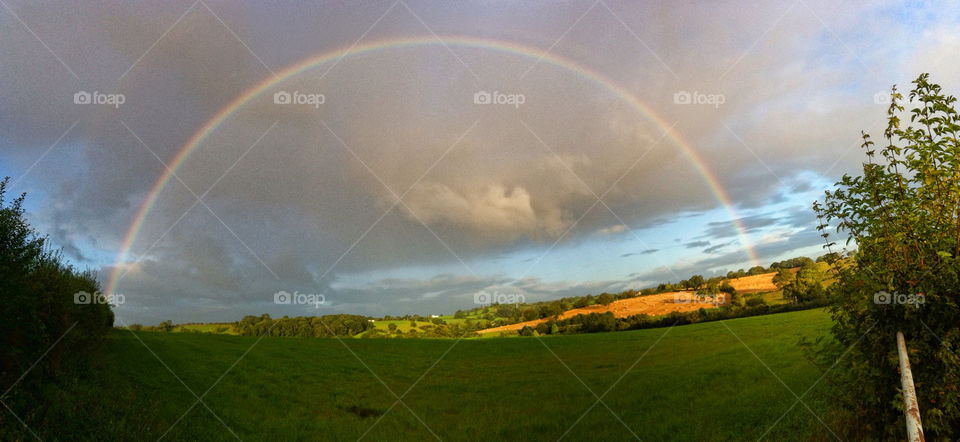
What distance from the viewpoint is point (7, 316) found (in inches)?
512

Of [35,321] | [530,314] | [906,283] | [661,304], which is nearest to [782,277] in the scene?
[661,304]

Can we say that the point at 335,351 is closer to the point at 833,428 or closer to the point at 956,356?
the point at 833,428

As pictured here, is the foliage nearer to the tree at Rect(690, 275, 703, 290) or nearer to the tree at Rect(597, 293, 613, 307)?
the tree at Rect(597, 293, 613, 307)

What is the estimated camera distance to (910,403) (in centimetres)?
707

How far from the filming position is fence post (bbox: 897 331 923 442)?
698cm

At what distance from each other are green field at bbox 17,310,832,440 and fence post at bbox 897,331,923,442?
3795 mm

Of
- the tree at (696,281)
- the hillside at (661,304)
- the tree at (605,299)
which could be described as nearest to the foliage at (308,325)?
the hillside at (661,304)

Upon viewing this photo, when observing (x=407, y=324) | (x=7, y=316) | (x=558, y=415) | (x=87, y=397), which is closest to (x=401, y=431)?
(x=558, y=415)

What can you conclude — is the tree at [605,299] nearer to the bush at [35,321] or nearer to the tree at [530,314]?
the tree at [530,314]

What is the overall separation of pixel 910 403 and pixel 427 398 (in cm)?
2363

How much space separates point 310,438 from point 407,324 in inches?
3044

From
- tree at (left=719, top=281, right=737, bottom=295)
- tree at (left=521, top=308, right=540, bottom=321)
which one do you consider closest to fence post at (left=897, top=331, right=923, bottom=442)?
tree at (left=719, top=281, right=737, bottom=295)

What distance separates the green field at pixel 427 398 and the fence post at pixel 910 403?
12.5ft

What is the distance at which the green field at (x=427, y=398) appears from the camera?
1518 centimetres
